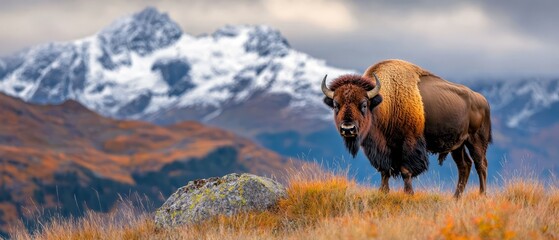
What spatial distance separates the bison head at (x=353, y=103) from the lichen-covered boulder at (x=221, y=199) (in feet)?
5.16

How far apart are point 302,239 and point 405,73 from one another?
516 cm

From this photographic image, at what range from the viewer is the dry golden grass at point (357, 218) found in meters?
9.08

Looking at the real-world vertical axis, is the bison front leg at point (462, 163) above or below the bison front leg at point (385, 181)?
Answer: below

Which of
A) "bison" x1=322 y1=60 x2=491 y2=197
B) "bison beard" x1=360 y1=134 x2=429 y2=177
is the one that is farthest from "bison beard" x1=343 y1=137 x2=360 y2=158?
"bison beard" x1=360 y1=134 x2=429 y2=177

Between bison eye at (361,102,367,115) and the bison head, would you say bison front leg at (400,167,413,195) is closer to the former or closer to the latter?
the bison head

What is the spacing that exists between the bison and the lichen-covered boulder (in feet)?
5.20

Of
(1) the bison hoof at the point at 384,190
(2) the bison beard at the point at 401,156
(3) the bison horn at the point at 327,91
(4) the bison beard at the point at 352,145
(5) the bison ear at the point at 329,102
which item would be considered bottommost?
(1) the bison hoof at the point at 384,190

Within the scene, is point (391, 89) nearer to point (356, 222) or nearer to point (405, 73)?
point (405, 73)

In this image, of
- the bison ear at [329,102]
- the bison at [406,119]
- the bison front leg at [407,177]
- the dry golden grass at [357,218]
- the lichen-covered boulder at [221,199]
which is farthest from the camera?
the bison front leg at [407,177]

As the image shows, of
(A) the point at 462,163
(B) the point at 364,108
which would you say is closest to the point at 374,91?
(B) the point at 364,108

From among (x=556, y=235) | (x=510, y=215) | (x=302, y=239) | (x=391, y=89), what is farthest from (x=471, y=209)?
(x=391, y=89)

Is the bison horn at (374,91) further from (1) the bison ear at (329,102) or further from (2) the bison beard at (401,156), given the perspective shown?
(2) the bison beard at (401,156)

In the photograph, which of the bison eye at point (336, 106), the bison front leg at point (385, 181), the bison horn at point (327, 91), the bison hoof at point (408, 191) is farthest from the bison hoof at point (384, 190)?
the bison horn at point (327, 91)

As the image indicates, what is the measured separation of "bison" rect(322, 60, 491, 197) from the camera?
12.6m
